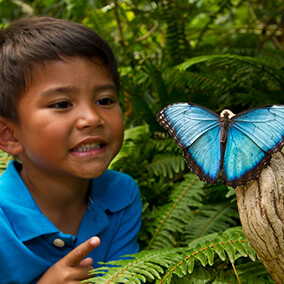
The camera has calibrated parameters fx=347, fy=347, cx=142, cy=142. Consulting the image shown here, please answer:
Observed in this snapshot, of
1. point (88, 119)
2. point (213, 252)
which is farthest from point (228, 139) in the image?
point (88, 119)

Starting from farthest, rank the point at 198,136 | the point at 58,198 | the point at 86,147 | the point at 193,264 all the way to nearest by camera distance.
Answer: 1. the point at 58,198
2. the point at 86,147
3. the point at 193,264
4. the point at 198,136

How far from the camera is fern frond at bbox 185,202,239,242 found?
83.1 inches

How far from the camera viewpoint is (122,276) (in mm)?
1533

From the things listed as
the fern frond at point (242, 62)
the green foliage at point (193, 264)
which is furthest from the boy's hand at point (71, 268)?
the fern frond at point (242, 62)

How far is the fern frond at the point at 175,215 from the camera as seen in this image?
7.09ft

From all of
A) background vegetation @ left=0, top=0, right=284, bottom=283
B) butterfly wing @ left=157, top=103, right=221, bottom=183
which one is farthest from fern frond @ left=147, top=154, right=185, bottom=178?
butterfly wing @ left=157, top=103, right=221, bottom=183

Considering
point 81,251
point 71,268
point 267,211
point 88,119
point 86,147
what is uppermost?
point 88,119

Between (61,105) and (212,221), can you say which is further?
(212,221)

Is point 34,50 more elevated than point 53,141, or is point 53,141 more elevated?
point 34,50

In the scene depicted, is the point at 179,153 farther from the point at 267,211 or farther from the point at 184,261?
the point at 267,211

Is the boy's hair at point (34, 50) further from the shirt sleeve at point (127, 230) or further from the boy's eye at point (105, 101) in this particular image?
the shirt sleeve at point (127, 230)

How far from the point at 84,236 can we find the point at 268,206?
1144 millimetres

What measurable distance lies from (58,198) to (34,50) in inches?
33.0

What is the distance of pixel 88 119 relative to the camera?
1.69 metres
